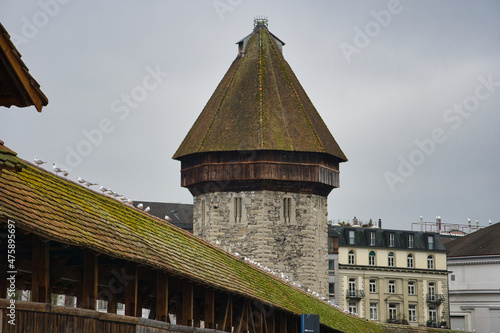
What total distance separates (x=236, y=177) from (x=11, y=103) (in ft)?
107

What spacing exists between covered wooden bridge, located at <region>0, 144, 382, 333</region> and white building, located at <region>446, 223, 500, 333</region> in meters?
44.4

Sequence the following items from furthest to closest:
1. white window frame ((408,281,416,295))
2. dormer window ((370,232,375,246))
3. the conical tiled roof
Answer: white window frame ((408,281,416,295)) → dormer window ((370,232,375,246)) → the conical tiled roof

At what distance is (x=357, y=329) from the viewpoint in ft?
97.1

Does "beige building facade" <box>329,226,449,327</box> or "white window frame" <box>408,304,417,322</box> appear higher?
"beige building facade" <box>329,226,449,327</box>

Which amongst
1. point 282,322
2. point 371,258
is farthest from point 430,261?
point 282,322

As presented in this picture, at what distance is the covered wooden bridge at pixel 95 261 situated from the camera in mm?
9742

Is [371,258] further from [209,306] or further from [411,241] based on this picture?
[209,306]

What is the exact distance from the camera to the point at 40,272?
33.0ft

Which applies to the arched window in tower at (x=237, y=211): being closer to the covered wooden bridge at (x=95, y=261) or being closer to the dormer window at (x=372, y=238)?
the covered wooden bridge at (x=95, y=261)

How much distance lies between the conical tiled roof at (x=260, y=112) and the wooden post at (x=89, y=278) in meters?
29.1

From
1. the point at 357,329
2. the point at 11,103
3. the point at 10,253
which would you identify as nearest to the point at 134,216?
the point at 10,253

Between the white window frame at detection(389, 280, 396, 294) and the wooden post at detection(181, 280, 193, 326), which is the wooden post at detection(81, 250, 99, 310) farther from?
the white window frame at detection(389, 280, 396, 294)

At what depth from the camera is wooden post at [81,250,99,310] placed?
11.3m

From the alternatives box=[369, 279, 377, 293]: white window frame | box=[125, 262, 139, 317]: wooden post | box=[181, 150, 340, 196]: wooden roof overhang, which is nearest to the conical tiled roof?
box=[181, 150, 340, 196]: wooden roof overhang
